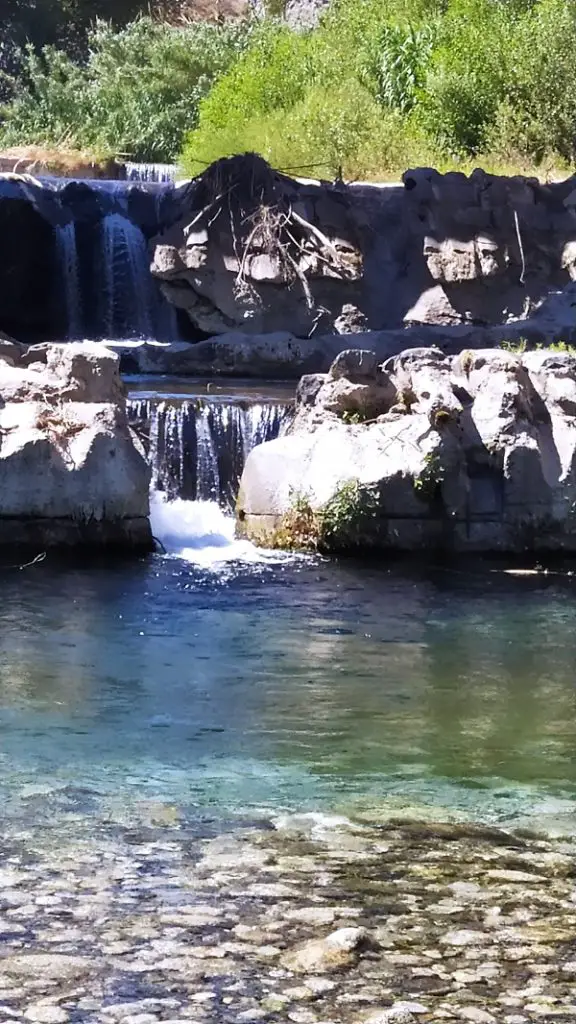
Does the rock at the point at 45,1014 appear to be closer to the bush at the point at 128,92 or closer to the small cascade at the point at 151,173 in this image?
the small cascade at the point at 151,173

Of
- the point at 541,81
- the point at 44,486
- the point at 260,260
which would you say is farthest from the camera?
the point at 541,81

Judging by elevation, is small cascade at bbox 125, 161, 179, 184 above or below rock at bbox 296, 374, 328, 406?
above

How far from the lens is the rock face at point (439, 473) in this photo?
567 inches

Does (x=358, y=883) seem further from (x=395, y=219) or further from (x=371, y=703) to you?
(x=395, y=219)

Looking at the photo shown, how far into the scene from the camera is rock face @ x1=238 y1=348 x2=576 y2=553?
14.4 m

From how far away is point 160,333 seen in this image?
→ 24.4 meters

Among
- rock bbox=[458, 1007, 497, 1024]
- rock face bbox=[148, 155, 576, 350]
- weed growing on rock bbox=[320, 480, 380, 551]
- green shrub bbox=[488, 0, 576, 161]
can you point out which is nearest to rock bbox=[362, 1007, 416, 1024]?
rock bbox=[458, 1007, 497, 1024]

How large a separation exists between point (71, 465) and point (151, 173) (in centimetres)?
1889

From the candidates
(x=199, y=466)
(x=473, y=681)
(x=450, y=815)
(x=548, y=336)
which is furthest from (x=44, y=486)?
(x=548, y=336)

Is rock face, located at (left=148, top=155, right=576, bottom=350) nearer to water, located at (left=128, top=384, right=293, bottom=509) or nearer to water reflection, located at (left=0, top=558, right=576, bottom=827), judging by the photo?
water, located at (left=128, top=384, right=293, bottom=509)

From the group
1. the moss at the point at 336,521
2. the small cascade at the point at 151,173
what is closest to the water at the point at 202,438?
the moss at the point at 336,521

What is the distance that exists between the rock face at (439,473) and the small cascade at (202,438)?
98cm

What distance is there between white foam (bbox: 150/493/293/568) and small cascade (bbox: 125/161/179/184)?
16.9 m

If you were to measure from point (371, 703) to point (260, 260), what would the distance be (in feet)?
50.0
